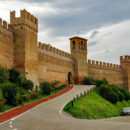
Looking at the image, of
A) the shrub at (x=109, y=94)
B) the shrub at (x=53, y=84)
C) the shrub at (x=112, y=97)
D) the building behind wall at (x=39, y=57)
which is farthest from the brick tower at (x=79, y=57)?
the shrub at (x=112, y=97)

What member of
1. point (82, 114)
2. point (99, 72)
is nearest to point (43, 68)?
point (82, 114)

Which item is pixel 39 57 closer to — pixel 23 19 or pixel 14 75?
pixel 23 19

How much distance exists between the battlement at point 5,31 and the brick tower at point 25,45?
56 centimetres

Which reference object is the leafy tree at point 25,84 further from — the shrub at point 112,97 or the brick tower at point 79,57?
the brick tower at point 79,57

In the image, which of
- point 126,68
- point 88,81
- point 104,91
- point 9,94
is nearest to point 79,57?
point 88,81

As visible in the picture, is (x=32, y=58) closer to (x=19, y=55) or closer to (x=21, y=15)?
(x=19, y=55)

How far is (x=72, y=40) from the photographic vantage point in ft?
122

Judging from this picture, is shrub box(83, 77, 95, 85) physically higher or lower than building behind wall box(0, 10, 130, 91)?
lower

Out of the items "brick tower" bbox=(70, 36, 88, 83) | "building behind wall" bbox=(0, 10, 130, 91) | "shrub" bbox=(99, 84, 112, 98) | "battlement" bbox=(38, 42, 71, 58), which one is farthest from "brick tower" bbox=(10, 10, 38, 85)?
"brick tower" bbox=(70, 36, 88, 83)

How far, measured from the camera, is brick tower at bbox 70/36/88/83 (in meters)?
35.8

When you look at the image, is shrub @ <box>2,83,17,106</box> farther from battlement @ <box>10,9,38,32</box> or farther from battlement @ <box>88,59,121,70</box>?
battlement @ <box>88,59,121,70</box>

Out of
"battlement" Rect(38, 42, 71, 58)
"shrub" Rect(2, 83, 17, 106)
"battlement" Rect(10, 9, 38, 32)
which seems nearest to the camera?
"shrub" Rect(2, 83, 17, 106)

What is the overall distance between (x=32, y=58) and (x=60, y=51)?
31.1ft

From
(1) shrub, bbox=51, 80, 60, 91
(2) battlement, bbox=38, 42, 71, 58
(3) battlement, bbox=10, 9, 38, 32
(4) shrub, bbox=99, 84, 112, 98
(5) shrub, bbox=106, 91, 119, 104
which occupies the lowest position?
(5) shrub, bbox=106, 91, 119, 104
